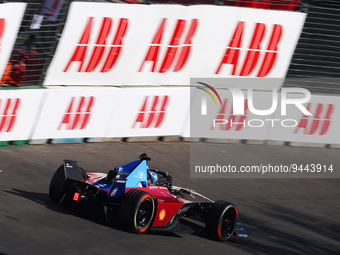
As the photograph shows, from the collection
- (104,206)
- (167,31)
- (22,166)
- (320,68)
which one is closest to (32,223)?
(104,206)

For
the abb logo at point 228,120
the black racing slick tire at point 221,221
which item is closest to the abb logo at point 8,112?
the abb logo at point 228,120

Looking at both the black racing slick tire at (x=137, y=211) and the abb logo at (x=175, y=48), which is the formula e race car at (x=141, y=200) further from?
the abb logo at (x=175, y=48)

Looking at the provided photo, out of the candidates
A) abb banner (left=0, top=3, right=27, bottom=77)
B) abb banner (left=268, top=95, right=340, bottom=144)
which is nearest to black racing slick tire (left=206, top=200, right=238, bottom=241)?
abb banner (left=0, top=3, right=27, bottom=77)

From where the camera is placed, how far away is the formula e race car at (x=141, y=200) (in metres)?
8.88

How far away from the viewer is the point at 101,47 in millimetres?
14172

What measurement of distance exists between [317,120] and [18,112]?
25.5 feet

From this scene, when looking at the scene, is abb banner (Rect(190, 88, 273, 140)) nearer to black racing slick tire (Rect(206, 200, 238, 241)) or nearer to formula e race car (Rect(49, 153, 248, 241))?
formula e race car (Rect(49, 153, 248, 241))

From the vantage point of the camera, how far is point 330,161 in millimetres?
16016

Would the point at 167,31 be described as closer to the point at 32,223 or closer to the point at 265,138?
the point at 265,138

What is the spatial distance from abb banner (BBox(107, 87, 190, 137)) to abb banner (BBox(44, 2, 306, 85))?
0.97 ft

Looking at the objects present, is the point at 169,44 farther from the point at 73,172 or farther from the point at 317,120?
the point at 73,172

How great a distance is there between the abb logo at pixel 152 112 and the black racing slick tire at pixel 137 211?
6.01 metres

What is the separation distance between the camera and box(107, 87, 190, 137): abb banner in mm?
14664

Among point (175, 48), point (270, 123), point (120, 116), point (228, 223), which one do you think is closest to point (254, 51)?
point (270, 123)
